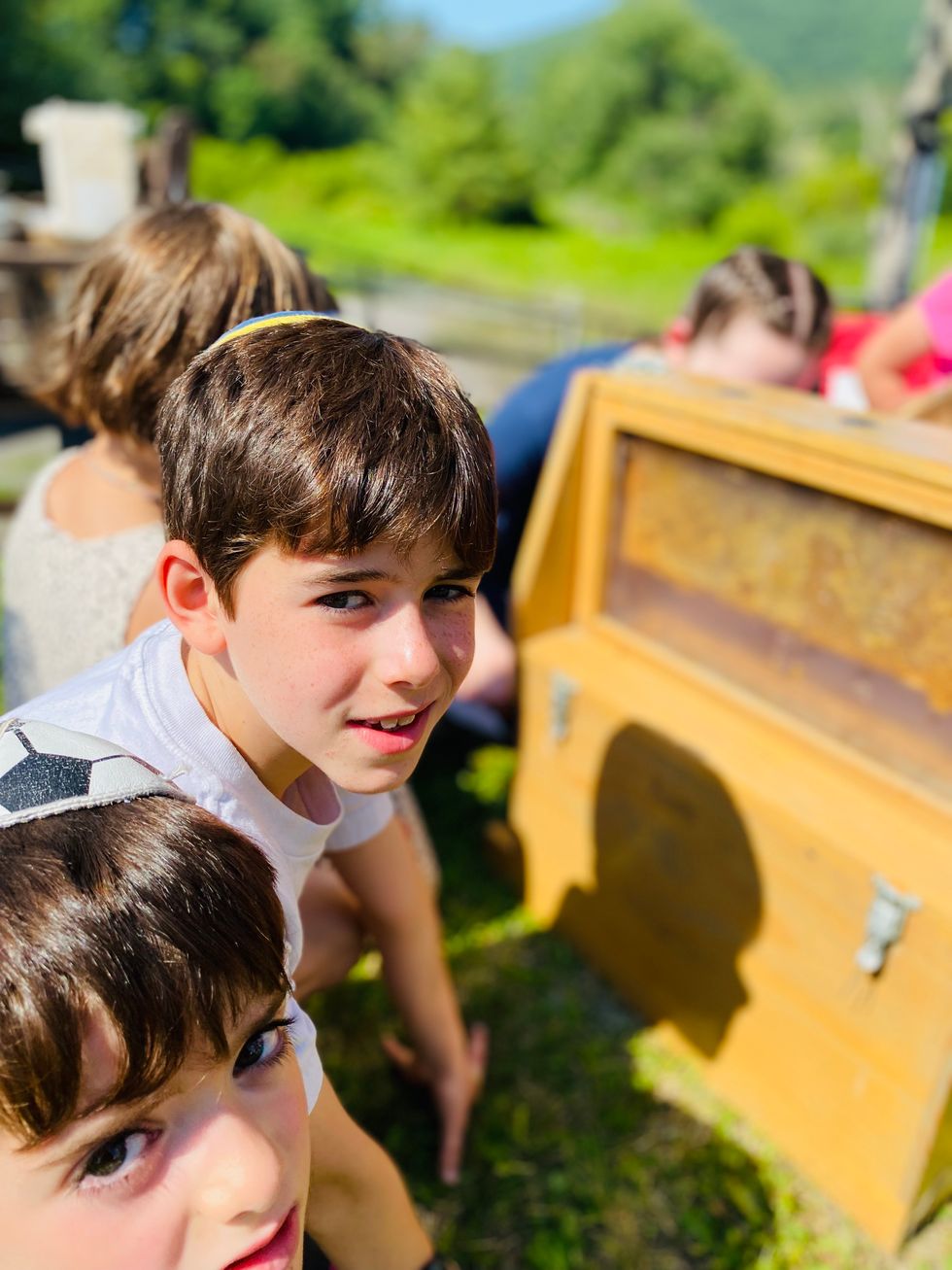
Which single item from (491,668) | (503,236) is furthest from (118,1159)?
(503,236)

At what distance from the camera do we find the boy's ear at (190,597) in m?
1.05

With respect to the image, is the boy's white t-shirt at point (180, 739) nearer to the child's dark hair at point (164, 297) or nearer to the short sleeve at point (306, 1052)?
the short sleeve at point (306, 1052)

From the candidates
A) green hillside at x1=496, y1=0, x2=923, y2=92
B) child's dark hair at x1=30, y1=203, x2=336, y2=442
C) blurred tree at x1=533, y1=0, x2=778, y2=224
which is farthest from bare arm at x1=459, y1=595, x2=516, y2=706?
green hillside at x1=496, y1=0, x2=923, y2=92

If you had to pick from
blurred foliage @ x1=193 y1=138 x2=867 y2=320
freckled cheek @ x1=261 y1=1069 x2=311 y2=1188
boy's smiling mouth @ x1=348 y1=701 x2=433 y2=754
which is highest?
boy's smiling mouth @ x1=348 y1=701 x2=433 y2=754

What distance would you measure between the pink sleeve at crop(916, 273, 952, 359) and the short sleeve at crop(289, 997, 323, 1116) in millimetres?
2386

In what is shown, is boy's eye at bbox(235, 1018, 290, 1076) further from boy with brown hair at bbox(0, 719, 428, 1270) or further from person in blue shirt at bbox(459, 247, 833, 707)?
person in blue shirt at bbox(459, 247, 833, 707)

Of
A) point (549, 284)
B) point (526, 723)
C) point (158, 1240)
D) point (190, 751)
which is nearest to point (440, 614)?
point (190, 751)

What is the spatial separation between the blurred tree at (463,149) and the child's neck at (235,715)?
34.6 m

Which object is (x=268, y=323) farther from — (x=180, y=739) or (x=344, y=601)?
(x=180, y=739)

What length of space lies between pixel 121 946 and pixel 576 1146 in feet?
5.17

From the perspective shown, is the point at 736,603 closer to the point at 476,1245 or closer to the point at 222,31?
the point at 476,1245

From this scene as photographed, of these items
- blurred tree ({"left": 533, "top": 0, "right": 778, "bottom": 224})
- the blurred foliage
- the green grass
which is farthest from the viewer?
blurred tree ({"left": 533, "top": 0, "right": 778, "bottom": 224})

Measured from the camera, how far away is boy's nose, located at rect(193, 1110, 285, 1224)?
2.64 ft

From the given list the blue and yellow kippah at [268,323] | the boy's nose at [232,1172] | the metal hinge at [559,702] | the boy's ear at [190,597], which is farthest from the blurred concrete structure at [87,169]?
the boy's nose at [232,1172]
